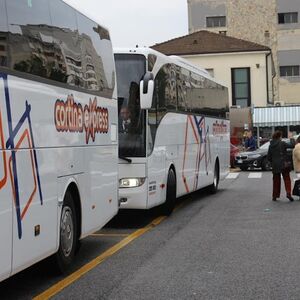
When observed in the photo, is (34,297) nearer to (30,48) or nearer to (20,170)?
(20,170)

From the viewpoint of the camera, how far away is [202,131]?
16391 mm

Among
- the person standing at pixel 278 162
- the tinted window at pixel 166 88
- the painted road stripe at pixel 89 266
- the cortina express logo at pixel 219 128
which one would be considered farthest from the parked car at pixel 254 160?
the painted road stripe at pixel 89 266

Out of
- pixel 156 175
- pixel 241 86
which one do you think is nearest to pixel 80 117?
pixel 156 175

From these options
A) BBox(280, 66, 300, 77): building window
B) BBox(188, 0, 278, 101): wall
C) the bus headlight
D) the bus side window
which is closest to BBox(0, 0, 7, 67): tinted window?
the bus side window

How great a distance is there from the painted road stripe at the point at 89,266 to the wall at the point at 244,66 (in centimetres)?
4484

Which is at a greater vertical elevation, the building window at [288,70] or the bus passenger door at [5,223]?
the building window at [288,70]

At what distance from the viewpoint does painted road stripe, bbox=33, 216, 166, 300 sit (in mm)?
6715

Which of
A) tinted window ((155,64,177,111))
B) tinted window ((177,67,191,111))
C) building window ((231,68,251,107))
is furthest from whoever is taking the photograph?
building window ((231,68,251,107))

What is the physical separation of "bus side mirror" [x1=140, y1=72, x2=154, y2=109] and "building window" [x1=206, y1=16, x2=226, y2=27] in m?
67.3

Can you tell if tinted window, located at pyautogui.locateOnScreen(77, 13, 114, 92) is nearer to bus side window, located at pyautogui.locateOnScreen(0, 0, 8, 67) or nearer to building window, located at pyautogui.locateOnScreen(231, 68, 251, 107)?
bus side window, located at pyautogui.locateOnScreen(0, 0, 8, 67)

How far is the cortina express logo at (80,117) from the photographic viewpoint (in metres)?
6.94

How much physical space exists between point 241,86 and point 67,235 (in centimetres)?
4946

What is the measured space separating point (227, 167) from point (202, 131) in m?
4.79

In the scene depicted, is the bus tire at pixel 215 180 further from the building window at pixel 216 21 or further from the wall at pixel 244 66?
the building window at pixel 216 21
